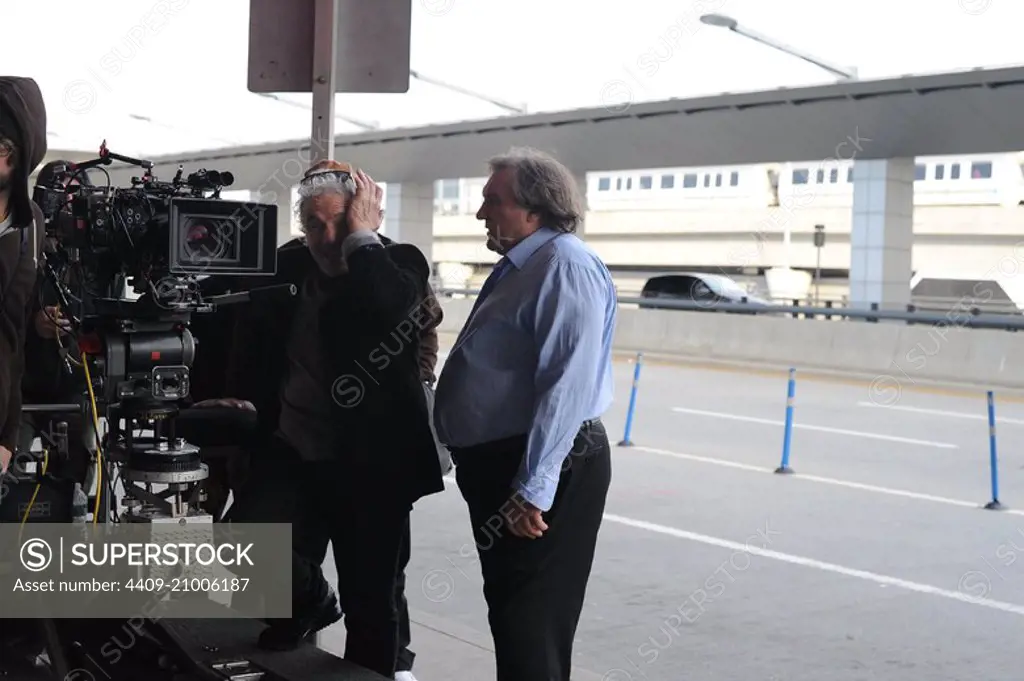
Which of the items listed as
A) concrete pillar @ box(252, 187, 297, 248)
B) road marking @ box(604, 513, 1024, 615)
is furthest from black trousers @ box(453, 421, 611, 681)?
concrete pillar @ box(252, 187, 297, 248)

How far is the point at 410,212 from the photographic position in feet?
104

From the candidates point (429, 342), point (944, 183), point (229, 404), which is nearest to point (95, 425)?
point (229, 404)

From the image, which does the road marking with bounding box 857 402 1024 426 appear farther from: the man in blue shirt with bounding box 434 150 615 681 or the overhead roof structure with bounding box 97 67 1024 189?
the man in blue shirt with bounding box 434 150 615 681

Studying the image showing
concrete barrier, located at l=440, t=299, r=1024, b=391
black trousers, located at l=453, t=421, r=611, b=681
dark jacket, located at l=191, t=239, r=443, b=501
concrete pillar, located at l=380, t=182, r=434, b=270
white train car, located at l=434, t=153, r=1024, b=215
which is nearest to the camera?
black trousers, located at l=453, t=421, r=611, b=681

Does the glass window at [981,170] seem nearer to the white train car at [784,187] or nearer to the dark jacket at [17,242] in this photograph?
the white train car at [784,187]

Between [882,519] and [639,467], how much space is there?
2741 mm

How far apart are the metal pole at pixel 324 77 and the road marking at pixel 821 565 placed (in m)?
4.36

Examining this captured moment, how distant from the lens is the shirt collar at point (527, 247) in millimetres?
3932

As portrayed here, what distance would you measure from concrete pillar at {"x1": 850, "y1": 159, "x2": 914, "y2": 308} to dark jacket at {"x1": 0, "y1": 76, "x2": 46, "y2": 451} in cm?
2107

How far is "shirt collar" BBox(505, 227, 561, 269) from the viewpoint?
393cm

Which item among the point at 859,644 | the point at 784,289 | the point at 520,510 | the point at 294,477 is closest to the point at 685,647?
the point at 859,644

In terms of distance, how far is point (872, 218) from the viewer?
Result: 2373 centimetres

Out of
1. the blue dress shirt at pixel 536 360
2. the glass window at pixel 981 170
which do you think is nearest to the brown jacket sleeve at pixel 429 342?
the blue dress shirt at pixel 536 360

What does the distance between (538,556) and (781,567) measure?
441 cm
